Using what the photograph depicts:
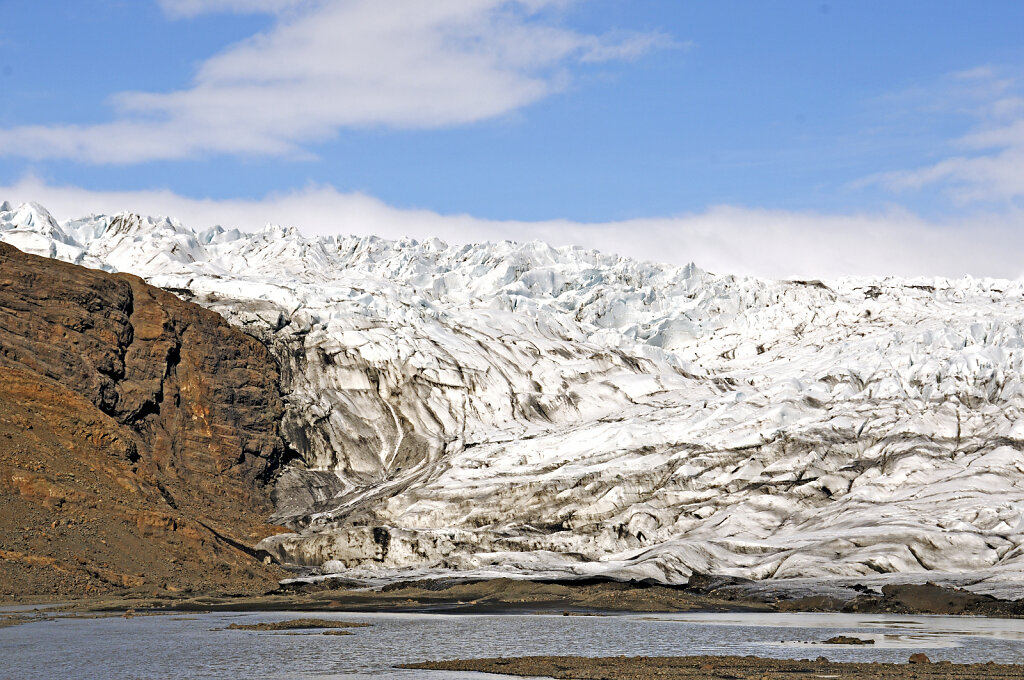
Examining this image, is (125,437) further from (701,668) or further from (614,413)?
(701,668)

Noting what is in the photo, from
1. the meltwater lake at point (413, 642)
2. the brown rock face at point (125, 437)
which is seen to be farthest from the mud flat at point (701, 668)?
the brown rock face at point (125, 437)

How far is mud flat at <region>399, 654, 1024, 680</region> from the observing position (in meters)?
39.3

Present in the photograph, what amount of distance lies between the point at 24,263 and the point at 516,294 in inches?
3045

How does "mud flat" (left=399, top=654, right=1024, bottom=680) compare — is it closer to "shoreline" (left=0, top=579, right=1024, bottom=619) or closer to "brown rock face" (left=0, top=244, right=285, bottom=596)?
"shoreline" (left=0, top=579, right=1024, bottom=619)

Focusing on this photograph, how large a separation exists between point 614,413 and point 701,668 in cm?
9801

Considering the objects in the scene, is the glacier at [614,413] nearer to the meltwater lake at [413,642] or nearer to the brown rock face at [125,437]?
the brown rock face at [125,437]

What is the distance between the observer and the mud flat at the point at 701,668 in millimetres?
39344

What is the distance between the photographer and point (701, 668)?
41.7m

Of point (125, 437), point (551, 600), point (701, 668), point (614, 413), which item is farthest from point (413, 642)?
point (614, 413)

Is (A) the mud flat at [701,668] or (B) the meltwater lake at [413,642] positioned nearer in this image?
(A) the mud flat at [701,668]

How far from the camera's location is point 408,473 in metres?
128

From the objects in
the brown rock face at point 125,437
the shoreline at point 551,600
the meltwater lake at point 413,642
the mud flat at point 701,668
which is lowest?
the shoreline at point 551,600

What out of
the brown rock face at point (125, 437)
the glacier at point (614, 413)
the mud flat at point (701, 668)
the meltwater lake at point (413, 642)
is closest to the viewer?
the mud flat at point (701, 668)

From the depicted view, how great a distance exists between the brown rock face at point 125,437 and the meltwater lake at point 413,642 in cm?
1653
